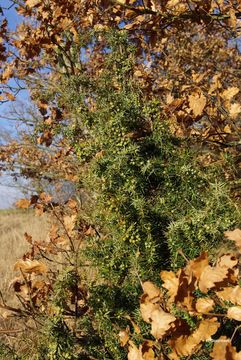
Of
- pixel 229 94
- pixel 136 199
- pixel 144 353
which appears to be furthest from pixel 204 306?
pixel 229 94

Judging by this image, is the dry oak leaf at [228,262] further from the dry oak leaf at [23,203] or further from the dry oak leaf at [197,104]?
the dry oak leaf at [23,203]

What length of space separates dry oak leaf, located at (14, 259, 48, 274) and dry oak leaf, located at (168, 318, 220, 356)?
81 cm

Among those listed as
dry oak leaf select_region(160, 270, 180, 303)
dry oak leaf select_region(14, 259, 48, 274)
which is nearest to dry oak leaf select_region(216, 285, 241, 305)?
dry oak leaf select_region(160, 270, 180, 303)

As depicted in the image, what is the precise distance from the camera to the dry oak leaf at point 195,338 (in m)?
1.27

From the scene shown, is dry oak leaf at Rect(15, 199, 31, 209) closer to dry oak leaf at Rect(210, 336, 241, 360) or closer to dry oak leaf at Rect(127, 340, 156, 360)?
dry oak leaf at Rect(127, 340, 156, 360)

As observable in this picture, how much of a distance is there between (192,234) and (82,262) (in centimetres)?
68

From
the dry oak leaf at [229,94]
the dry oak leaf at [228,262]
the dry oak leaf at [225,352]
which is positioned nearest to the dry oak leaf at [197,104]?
the dry oak leaf at [229,94]

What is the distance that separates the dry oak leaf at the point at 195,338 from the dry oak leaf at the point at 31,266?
0.81 m

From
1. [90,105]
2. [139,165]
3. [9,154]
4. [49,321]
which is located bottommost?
[49,321]

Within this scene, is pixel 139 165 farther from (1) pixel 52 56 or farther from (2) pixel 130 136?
(1) pixel 52 56

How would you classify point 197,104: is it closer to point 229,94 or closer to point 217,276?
point 229,94

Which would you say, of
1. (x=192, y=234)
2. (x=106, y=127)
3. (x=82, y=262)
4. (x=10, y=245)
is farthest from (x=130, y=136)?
(x=10, y=245)

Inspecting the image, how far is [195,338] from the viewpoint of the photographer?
129 cm

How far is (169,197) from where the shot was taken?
1.81 metres
